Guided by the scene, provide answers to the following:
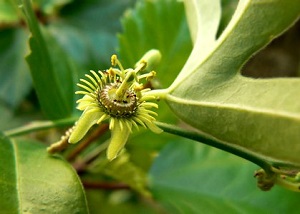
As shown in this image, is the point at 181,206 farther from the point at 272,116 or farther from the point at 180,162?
the point at 272,116

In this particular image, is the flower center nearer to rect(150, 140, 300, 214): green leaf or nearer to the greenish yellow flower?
the greenish yellow flower

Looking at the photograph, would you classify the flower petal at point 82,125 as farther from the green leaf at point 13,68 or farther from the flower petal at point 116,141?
the green leaf at point 13,68

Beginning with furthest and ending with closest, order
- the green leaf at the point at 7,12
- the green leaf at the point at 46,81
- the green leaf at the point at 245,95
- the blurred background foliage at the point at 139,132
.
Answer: the green leaf at the point at 7,12
the blurred background foliage at the point at 139,132
the green leaf at the point at 46,81
the green leaf at the point at 245,95

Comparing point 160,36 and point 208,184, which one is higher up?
point 160,36

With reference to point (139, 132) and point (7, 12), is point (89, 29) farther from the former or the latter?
point (139, 132)

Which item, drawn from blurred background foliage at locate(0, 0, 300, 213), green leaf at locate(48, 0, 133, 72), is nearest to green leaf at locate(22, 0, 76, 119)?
blurred background foliage at locate(0, 0, 300, 213)

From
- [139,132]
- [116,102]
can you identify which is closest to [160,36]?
[139,132]

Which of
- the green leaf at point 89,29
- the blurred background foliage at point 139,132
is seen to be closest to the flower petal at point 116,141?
the blurred background foliage at point 139,132

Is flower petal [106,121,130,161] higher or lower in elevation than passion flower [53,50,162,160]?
lower
